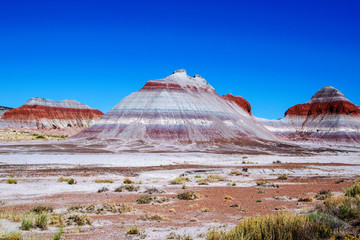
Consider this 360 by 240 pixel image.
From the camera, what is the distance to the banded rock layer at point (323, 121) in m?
104

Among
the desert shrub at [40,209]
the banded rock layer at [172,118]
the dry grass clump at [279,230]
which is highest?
the banded rock layer at [172,118]

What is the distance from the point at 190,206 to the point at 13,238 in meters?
7.37

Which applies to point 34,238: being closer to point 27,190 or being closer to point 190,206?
point 190,206

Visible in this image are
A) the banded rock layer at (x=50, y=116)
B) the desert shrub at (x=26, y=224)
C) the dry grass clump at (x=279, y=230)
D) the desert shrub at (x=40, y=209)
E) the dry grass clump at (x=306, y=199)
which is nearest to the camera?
the dry grass clump at (x=279, y=230)

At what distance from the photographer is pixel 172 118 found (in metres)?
77.0

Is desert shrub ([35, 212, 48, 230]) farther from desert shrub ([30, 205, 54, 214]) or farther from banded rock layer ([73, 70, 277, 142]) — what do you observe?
banded rock layer ([73, 70, 277, 142])

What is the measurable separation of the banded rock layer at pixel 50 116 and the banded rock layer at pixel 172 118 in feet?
163

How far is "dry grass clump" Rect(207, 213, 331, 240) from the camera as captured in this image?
22.6 ft

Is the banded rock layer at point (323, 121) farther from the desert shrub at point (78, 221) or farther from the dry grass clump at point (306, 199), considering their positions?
the desert shrub at point (78, 221)

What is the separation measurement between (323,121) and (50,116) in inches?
4191

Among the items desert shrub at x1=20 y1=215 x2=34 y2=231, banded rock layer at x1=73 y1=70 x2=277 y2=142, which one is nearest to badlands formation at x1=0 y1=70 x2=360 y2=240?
desert shrub at x1=20 y1=215 x2=34 y2=231

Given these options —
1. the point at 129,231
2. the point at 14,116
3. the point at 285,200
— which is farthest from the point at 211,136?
the point at 14,116

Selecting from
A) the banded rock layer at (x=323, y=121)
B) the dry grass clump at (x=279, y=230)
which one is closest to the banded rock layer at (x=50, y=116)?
the banded rock layer at (x=323, y=121)

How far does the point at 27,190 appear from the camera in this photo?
54.8 feet
